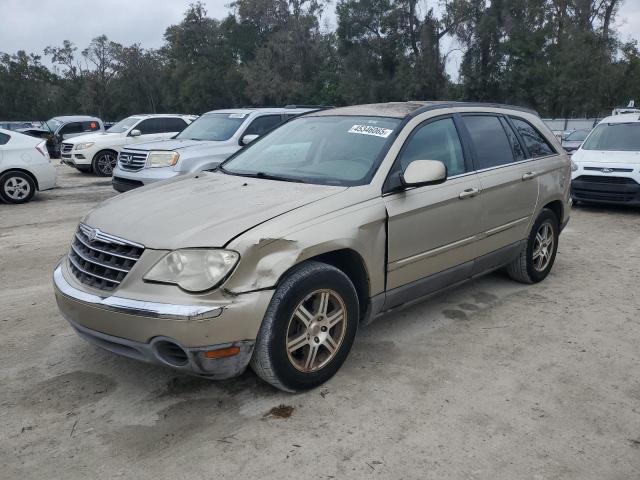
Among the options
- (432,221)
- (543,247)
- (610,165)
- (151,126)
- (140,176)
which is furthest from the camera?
(151,126)

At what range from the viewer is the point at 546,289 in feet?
17.4

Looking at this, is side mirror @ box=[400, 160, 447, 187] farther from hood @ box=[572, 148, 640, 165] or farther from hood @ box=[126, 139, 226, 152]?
hood @ box=[572, 148, 640, 165]

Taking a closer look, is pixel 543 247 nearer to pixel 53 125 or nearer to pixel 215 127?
pixel 215 127

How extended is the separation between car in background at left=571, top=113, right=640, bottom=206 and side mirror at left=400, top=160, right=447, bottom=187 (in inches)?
263

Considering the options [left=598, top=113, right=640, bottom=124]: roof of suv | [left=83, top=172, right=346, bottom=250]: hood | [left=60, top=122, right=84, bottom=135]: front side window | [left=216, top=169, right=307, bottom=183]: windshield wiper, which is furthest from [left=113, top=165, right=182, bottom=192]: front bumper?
[left=60, top=122, right=84, bottom=135]: front side window

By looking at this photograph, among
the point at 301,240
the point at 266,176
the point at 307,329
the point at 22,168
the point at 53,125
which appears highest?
the point at 266,176

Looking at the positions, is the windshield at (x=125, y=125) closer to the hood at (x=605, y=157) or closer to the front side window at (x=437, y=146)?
the hood at (x=605, y=157)

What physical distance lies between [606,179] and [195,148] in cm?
673

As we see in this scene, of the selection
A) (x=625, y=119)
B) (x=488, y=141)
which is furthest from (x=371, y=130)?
Answer: (x=625, y=119)

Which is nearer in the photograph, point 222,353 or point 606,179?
point 222,353

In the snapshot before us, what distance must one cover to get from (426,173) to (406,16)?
4733cm

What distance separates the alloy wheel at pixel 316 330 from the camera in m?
3.21

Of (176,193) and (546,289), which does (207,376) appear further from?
(546,289)

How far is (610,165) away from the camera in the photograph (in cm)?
920
